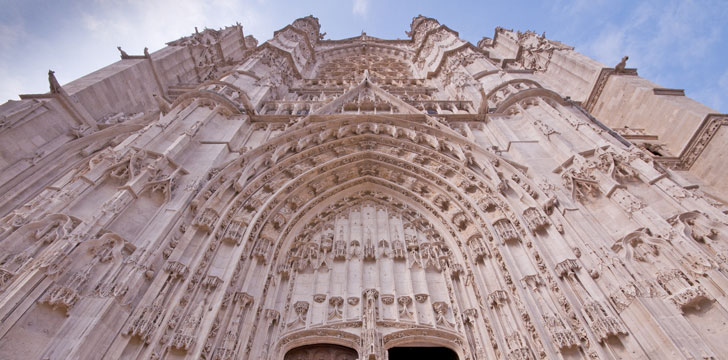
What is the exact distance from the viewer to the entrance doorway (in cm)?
703

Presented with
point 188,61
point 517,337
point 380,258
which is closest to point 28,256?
point 380,258

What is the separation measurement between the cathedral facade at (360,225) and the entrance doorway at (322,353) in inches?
1.2

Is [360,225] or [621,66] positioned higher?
[621,66]

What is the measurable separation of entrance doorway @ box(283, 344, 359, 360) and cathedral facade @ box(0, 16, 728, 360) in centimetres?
3

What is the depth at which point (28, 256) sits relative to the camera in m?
4.89

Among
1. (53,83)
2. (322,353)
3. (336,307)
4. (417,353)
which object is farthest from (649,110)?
(53,83)

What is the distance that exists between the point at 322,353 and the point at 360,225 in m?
3.54

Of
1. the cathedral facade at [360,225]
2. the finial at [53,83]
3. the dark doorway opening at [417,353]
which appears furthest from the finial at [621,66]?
the finial at [53,83]

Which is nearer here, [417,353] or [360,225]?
[417,353]

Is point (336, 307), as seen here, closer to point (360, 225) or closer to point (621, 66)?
point (360, 225)

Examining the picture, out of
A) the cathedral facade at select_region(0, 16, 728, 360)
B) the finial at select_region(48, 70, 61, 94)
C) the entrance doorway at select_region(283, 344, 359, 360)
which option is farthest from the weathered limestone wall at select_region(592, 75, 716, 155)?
Answer: the finial at select_region(48, 70, 61, 94)

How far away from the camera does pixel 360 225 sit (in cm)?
984

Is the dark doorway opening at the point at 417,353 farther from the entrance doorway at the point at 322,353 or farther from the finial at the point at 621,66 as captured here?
the finial at the point at 621,66

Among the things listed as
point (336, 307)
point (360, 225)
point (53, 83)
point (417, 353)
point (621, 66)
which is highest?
point (621, 66)
